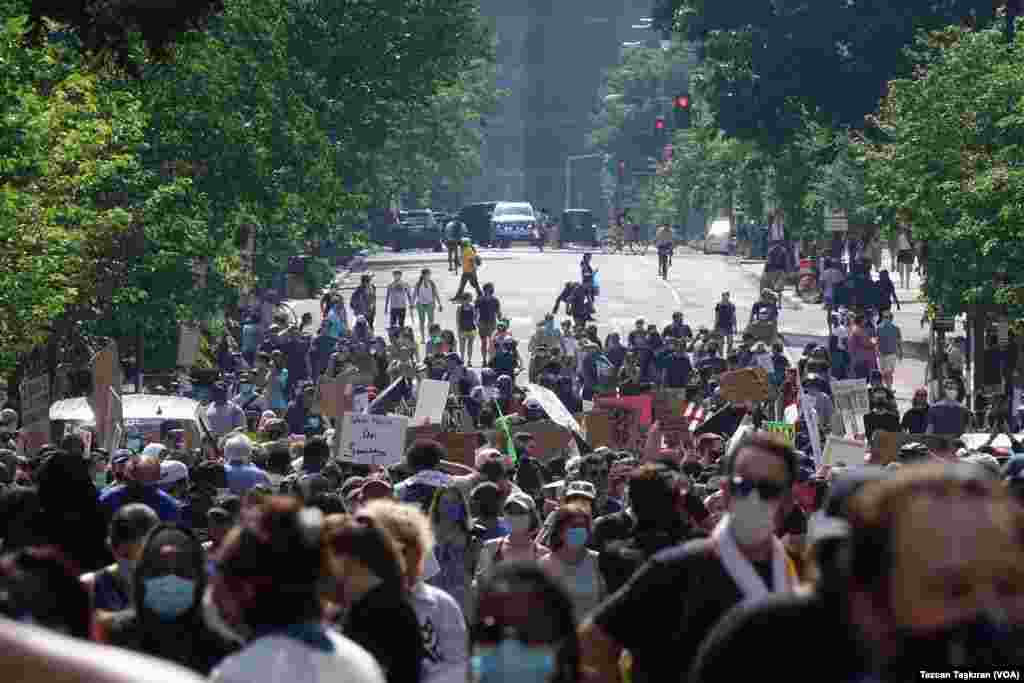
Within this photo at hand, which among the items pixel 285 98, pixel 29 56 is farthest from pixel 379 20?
pixel 29 56

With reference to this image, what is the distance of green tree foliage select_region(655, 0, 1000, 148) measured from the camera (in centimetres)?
5347

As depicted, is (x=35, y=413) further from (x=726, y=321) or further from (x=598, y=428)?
(x=726, y=321)

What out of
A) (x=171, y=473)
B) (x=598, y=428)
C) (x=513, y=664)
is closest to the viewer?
(x=513, y=664)

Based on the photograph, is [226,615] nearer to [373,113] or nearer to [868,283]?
[868,283]

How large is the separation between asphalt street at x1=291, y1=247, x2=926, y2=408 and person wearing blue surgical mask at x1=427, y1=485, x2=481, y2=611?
98.7 ft

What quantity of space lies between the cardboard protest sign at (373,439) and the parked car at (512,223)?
6917cm

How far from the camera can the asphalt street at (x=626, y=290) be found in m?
53.8

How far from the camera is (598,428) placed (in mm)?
21828

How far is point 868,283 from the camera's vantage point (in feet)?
150

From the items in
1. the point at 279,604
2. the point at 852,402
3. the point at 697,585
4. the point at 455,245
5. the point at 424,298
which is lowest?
the point at 424,298

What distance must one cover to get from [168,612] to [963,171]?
33673mm

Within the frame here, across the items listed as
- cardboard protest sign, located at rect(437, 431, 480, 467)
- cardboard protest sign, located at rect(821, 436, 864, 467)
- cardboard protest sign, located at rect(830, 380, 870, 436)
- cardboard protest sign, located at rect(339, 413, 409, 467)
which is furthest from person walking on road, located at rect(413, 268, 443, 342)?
cardboard protest sign, located at rect(821, 436, 864, 467)

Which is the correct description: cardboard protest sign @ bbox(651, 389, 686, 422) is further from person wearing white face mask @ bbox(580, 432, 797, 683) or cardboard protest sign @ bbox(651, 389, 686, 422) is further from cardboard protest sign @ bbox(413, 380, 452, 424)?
person wearing white face mask @ bbox(580, 432, 797, 683)

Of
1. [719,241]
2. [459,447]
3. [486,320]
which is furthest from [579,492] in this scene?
[719,241]
